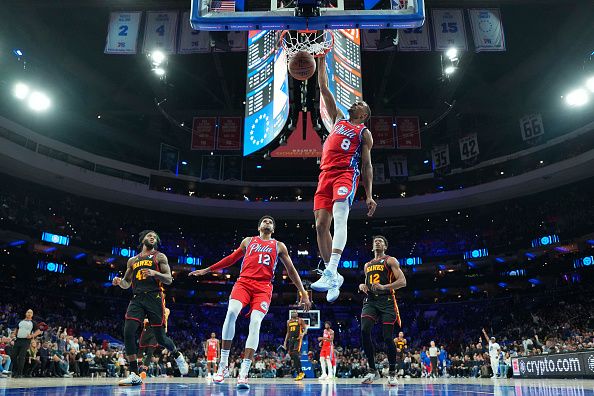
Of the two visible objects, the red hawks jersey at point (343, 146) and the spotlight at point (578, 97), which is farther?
the spotlight at point (578, 97)

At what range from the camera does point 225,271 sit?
41.8 metres

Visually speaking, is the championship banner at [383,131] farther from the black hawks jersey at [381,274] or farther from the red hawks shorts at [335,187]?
the red hawks shorts at [335,187]

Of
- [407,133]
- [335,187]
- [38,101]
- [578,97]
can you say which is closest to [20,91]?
[38,101]

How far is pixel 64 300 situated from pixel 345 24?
30.9m

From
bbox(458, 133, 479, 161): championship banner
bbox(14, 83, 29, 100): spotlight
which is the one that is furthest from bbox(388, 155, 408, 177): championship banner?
bbox(14, 83, 29, 100): spotlight

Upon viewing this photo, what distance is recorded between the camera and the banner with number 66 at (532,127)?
2577 cm

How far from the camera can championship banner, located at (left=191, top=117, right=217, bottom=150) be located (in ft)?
73.5

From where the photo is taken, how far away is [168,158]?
28.2m

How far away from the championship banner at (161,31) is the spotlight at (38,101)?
38.5 ft

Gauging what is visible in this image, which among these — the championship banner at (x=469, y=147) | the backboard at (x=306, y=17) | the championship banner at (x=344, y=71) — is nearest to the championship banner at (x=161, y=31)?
the championship banner at (x=344, y=71)

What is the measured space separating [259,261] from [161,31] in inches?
449

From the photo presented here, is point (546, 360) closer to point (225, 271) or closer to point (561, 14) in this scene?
point (561, 14)

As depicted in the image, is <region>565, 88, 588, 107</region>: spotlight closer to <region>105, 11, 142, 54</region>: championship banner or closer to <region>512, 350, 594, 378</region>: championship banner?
<region>512, 350, 594, 378</region>: championship banner

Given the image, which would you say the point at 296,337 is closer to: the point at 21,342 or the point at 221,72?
the point at 21,342
